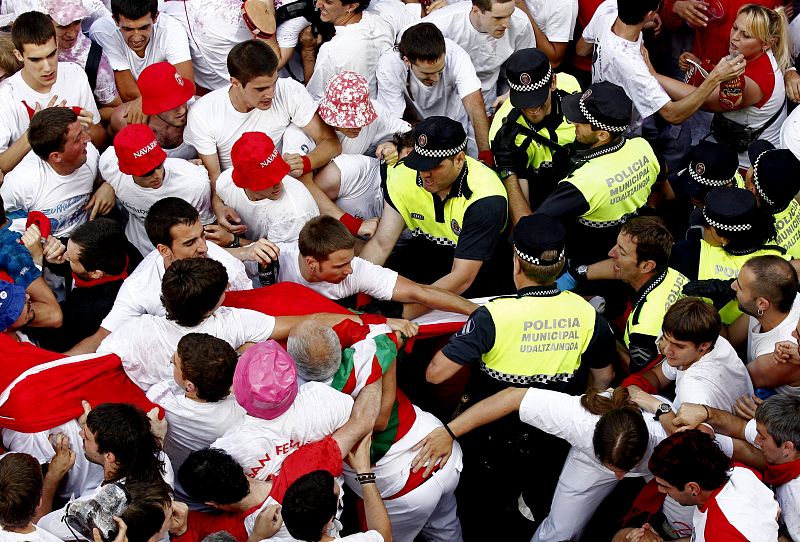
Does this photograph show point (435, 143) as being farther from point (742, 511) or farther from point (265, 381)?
point (742, 511)

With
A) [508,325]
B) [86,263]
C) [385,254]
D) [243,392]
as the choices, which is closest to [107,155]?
[86,263]

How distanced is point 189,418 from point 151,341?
43 cm

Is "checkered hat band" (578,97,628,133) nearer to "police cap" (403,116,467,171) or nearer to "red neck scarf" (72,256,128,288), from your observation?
"police cap" (403,116,467,171)

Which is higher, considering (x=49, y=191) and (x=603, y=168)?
(x=49, y=191)

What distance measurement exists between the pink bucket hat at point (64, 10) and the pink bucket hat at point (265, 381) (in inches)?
123

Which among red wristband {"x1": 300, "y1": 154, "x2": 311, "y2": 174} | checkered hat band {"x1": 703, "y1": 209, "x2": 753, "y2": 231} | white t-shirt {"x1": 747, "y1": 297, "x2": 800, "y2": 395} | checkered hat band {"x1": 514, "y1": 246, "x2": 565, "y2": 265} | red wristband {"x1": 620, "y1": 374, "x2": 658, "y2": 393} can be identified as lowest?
red wristband {"x1": 620, "y1": 374, "x2": 658, "y2": 393}

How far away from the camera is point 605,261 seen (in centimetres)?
493

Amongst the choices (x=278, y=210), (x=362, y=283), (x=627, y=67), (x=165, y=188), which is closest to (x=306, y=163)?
(x=278, y=210)

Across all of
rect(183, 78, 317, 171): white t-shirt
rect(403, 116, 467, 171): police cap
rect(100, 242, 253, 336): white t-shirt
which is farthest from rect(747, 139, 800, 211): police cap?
rect(100, 242, 253, 336): white t-shirt

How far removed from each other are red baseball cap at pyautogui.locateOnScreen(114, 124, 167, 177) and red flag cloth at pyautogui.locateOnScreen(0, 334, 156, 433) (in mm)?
1208

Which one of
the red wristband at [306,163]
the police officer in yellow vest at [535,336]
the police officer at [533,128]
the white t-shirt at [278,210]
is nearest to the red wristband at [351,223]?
the white t-shirt at [278,210]

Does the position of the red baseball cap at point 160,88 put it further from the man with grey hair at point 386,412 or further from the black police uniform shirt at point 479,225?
the man with grey hair at point 386,412

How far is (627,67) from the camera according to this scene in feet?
19.2

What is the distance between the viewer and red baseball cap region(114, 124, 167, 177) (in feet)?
15.9
